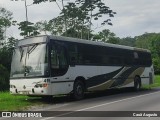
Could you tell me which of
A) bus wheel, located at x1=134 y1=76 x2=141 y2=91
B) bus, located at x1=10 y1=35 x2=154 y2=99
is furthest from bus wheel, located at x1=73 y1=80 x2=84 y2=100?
bus wheel, located at x1=134 y1=76 x2=141 y2=91

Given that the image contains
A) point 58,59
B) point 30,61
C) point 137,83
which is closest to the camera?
point 30,61

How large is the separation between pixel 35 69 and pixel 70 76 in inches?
82.4

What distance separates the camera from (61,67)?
1827 centimetres

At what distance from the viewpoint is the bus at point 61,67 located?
1752 cm

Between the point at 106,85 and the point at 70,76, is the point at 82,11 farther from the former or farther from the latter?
the point at 70,76

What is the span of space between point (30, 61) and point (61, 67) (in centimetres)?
152

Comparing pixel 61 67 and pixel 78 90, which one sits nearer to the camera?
pixel 61 67

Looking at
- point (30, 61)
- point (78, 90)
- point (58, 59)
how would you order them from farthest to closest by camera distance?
point (78, 90) < point (58, 59) < point (30, 61)

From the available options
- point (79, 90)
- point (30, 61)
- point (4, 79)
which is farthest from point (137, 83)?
point (4, 79)

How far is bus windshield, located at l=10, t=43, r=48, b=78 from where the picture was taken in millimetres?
17453

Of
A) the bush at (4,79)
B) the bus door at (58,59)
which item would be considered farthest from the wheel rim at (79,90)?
the bush at (4,79)

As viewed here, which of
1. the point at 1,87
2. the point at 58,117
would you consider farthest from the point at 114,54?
the point at 1,87

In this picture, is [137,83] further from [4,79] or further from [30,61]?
[4,79]

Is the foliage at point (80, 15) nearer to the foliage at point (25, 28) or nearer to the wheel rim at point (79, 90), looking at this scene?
the foliage at point (25, 28)
